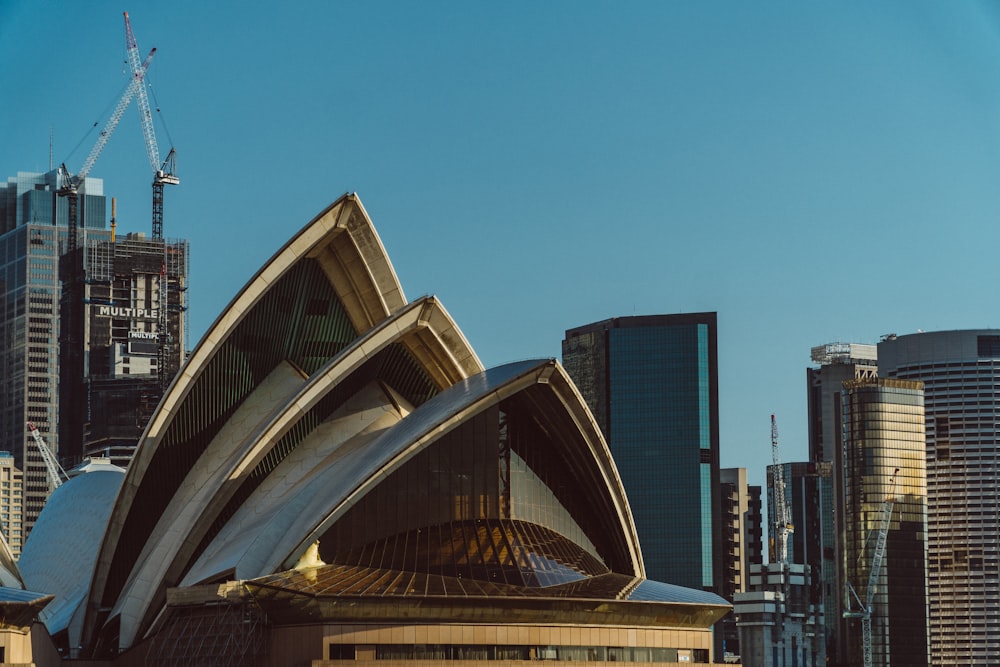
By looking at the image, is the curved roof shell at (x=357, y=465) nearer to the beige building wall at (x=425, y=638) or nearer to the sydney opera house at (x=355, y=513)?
the sydney opera house at (x=355, y=513)

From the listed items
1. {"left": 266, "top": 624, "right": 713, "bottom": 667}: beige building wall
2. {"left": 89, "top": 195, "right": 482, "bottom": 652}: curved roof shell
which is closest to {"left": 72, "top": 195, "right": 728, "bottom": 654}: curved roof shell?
{"left": 89, "top": 195, "right": 482, "bottom": 652}: curved roof shell

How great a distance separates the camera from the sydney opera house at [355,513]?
6619cm

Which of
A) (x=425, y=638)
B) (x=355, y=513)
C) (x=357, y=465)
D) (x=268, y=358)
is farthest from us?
(x=268, y=358)

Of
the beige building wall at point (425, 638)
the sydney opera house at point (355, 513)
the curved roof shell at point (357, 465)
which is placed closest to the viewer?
the beige building wall at point (425, 638)

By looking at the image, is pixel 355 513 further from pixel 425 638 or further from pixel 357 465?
pixel 425 638

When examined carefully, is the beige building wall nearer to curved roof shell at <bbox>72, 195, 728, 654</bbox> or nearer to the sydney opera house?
the sydney opera house

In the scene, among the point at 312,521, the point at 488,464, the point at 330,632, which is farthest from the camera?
the point at 488,464

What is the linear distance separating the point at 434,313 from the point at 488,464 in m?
6.96

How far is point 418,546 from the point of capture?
7050cm

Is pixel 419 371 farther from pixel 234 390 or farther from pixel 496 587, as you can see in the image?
pixel 496 587

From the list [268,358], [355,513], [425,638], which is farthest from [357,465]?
[425,638]

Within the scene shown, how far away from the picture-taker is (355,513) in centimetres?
7094

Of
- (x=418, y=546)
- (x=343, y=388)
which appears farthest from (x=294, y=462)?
(x=418, y=546)

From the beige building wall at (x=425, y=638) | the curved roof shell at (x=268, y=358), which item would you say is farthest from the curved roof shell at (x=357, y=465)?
the beige building wall at (x=425, y=638)
